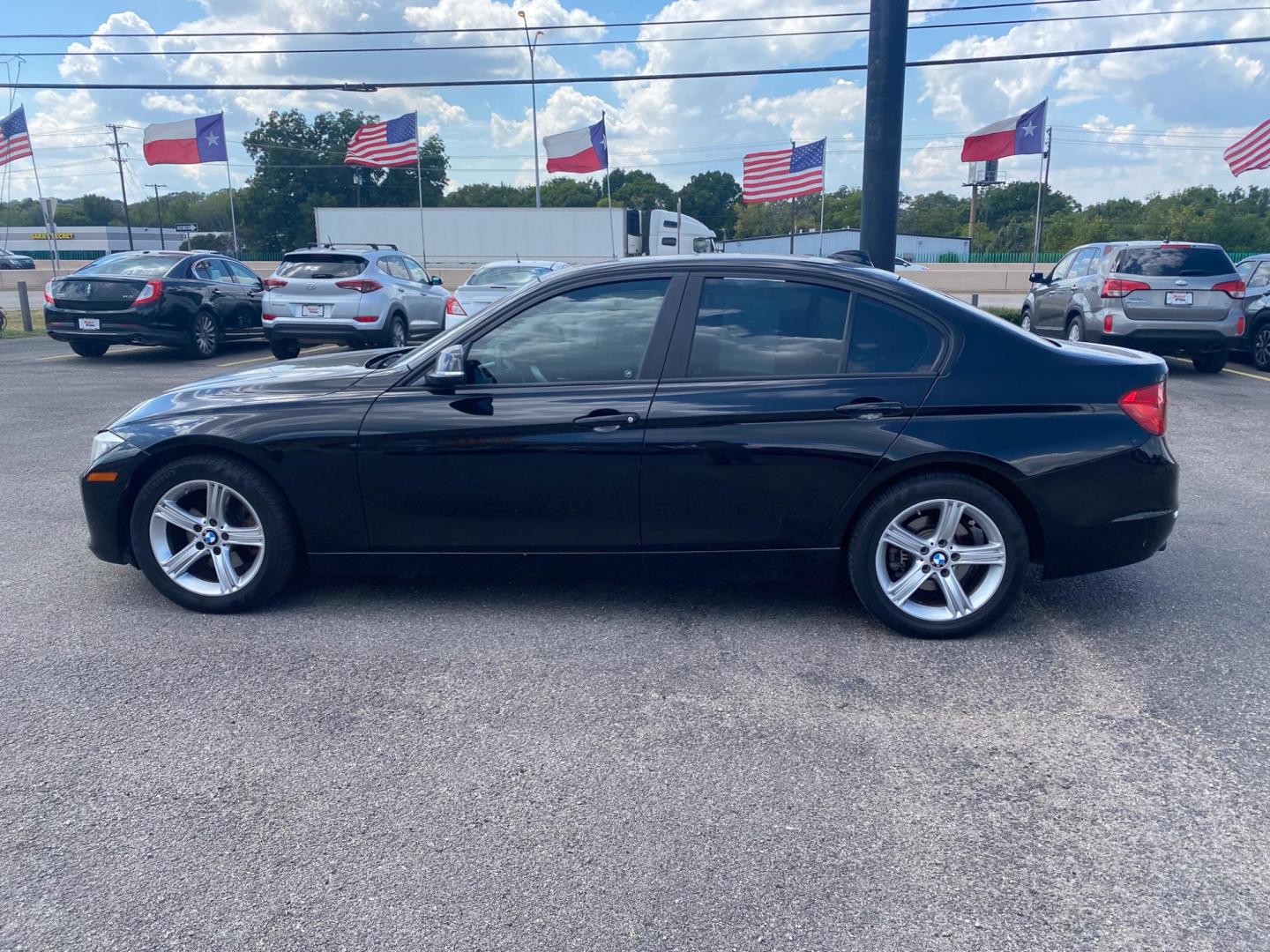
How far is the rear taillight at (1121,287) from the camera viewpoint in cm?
1256

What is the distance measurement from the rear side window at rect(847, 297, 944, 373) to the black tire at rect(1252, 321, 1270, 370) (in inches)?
480

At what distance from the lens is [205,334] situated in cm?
1510

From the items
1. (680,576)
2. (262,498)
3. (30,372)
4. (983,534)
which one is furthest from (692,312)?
(30,372)

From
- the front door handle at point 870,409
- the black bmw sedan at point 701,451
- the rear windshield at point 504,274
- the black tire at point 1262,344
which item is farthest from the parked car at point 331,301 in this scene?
the black tire at point 1262,344

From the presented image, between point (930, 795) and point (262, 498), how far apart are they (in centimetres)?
307

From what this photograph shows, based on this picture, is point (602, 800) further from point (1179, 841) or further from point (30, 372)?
point (30, 372)

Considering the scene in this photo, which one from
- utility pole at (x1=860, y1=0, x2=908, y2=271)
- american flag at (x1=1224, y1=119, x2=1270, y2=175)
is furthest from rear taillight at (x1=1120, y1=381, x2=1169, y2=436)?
american flag at (x1=1224, y1=119, x2=1270, y2=175)

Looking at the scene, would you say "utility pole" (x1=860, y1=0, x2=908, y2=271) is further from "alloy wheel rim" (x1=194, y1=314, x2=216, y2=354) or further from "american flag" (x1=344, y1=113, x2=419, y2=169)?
"american flag" (x1=344, y1=113, x2=419, y2=169)

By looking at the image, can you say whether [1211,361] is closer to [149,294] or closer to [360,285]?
[360,285]

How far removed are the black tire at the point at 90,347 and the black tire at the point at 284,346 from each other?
7.86ft

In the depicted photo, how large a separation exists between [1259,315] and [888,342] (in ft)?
40.6

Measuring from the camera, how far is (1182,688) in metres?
3.93

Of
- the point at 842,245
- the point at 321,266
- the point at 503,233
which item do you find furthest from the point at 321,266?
the point at 842,245

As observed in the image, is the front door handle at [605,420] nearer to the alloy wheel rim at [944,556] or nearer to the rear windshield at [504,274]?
the alloy wheel rim at [944,556]
